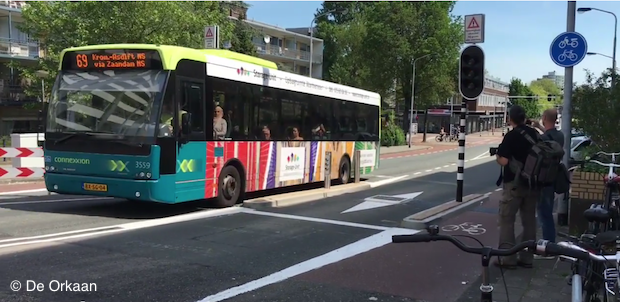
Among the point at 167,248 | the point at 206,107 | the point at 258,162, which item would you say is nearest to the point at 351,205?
the point at 258,162

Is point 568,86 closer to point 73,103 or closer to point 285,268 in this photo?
point 285,268

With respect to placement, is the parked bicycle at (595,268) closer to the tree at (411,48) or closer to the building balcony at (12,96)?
the building balcony at (12,96)

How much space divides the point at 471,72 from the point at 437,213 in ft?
10.5

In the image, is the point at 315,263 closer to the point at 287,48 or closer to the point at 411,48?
the point at 411,48

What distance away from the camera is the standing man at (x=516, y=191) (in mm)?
6078

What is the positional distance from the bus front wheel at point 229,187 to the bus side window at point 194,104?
1.20 m

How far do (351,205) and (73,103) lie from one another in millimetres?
5999

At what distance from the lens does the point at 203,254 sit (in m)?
6.72

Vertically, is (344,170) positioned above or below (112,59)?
below

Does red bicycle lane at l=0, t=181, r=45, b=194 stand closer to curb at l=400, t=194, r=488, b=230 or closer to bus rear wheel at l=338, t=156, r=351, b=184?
bus rear wheel at l=338, t=156, r=351, b=184

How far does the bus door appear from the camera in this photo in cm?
933

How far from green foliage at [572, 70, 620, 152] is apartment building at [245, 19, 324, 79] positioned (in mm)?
51440

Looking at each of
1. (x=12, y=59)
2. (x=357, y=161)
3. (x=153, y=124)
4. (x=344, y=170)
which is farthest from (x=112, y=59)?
(x=12, y=59)

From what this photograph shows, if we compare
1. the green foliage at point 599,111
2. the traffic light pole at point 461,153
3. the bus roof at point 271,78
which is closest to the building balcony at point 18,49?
the bus roof at point 271,78
